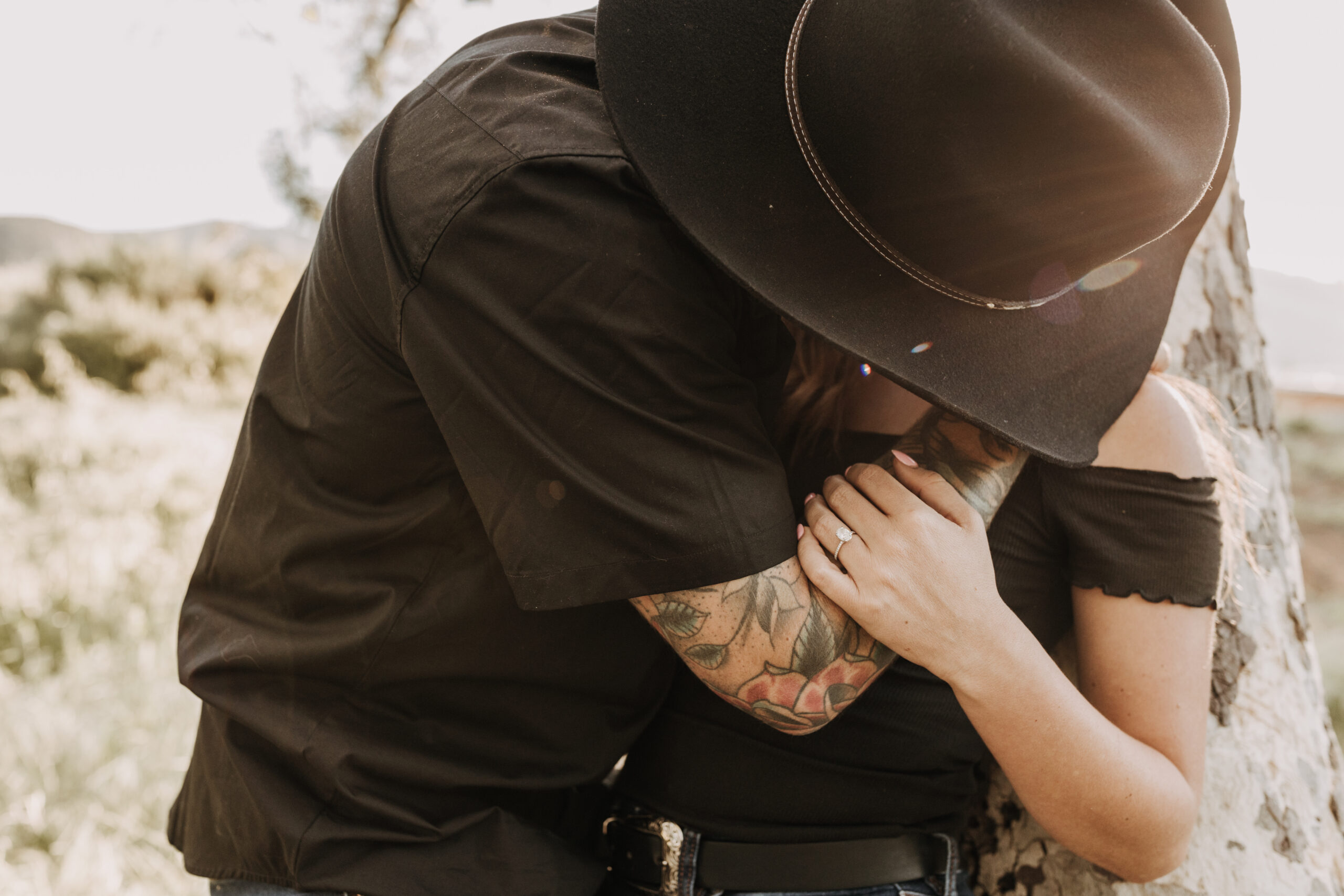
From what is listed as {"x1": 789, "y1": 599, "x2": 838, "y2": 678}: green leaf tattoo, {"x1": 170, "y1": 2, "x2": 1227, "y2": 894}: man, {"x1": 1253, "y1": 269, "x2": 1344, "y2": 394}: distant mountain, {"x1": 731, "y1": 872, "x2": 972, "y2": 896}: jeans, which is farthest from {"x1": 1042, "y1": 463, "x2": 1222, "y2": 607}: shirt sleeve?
{"x1": 1253, "y1": 269, "x2": 1344, "y2": 394}: distant mountain

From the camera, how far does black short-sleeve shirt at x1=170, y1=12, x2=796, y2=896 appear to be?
1028 mm

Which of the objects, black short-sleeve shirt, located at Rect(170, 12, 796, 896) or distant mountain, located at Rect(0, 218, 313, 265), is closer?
black short-sleeve shirt, located at Rect(170, 12, 796, 896)

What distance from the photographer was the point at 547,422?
3.40ft

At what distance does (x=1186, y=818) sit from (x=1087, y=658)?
Answer: 0.30m

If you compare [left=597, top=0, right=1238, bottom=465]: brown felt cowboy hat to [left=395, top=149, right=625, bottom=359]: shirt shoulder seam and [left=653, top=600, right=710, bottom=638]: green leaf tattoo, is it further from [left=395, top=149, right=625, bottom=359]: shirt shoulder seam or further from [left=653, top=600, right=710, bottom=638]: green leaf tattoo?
[left=653, top=600, right=710, bottom=638]: green leaf tattoo

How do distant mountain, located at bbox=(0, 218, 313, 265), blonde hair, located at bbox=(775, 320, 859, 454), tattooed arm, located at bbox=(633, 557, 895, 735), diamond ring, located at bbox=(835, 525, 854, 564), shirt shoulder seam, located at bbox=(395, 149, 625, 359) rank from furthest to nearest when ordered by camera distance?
distant mountain, located at bbox=(0, 218, 313, 265), blonde hair, located at bbox=(775, 320, 859, 454), diamond ring, located at bbox=(835, 525, 854, 564), tattooed arm, located at bbox=(633, 557, 895, 735), shirt shoulder seam, located at bbox=(395, 149, 625, 359)

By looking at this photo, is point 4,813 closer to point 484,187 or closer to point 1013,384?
point 484,187

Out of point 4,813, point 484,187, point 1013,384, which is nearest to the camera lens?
point 484,187

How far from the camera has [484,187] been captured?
1009 millimetres

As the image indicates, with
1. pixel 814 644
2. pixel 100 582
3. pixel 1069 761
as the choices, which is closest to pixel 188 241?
pixel 100 582

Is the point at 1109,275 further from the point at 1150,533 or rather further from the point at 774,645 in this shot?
the point at 774,645

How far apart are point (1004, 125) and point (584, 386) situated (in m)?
0.60

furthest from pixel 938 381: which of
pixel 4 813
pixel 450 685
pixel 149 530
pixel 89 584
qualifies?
pixel 149 530

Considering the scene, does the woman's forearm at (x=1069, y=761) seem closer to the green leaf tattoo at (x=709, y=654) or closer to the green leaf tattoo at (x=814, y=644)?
the green leaf tattoo at (x=814, y=644)
